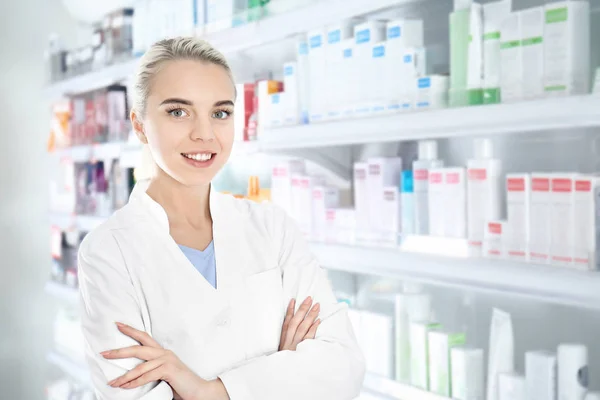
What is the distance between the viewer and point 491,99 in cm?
182

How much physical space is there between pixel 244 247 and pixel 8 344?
364 cm

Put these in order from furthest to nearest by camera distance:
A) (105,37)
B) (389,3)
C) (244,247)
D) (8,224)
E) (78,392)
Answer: (8,224) < (78,392) < (105,37) < (389,3) < (244,247)

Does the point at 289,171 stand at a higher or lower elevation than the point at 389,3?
lower

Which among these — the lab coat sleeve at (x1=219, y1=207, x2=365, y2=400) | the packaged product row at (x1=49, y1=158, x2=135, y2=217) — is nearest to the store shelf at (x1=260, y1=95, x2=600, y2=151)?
the lab coat sleeve at (x1=219, y1=207, x2=365, y2=400)

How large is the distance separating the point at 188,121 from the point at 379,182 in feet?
2.59

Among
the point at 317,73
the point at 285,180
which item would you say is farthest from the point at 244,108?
the point at 317,73

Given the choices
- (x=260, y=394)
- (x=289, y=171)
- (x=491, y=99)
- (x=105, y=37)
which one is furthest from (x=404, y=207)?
(x=105, y=37)

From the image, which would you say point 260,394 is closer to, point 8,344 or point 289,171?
point 289,171

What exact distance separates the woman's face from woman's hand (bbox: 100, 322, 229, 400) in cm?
35

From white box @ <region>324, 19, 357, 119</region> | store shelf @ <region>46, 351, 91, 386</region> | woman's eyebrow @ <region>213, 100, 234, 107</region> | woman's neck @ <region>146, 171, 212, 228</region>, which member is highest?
white box @ <region>324, 19, 357, 119</region>

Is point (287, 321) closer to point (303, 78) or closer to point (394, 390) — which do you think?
point (394, 390)

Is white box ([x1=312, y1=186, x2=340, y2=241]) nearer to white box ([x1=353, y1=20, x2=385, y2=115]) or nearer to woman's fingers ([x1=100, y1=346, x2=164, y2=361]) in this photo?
white box ([x1=353, y1=20, x2=385, y2=115])

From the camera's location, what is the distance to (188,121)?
160 centimetres

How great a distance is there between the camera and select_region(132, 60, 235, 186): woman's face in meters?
1.58
